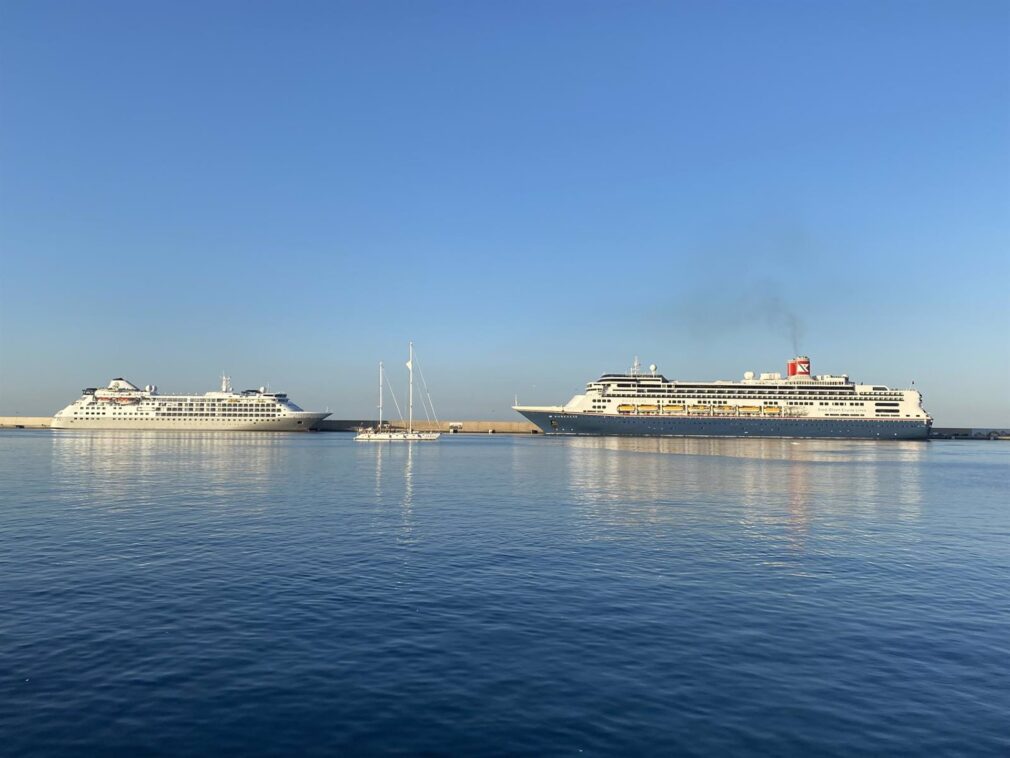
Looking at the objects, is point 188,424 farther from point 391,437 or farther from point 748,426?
point 748,426

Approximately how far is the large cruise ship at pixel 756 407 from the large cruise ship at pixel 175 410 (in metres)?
77.5

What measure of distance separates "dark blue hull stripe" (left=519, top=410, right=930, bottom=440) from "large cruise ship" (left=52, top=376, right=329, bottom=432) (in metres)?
74.4

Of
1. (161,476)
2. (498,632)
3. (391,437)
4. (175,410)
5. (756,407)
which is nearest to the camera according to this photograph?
(498,632)

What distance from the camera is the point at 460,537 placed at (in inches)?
989

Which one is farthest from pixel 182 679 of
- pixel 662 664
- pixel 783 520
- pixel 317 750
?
pixel 783 520

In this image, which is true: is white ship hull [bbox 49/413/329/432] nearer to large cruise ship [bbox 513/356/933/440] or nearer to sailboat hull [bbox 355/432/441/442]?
sailboat hull [bbox 355/432/441/442]

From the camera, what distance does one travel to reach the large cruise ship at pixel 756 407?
132250 mm

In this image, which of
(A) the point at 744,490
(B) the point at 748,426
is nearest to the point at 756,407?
(B) the point at 748,426

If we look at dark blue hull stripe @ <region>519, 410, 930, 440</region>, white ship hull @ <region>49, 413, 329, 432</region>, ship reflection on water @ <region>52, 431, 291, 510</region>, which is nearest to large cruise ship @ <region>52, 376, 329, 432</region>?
white ship hull @ <region>49, 413, 329, 432</region>

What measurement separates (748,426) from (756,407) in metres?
4.16

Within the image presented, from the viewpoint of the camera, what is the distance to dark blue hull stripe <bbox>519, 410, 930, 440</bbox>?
13238 cm

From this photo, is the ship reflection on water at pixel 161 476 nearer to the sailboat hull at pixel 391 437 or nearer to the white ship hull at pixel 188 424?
the sailboat hull at pixel 391 437

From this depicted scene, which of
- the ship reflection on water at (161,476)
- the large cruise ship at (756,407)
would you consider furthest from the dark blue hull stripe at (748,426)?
the ship reflection on water at (161,476)

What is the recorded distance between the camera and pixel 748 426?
133m
